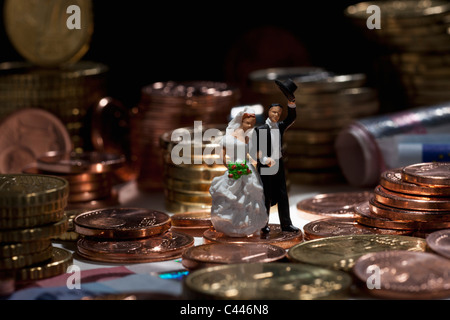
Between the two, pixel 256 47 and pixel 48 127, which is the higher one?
pixel 256 47

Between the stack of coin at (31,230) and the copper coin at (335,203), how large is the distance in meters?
0.98

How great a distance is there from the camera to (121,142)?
3.84m

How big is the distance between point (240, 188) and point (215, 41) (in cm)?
179

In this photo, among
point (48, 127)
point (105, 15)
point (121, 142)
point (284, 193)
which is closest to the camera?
point (284, 193)

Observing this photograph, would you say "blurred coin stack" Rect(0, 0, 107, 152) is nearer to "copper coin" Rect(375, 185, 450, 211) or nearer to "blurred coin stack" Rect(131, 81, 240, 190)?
"blurred coin stack" Rect(131, 81, 240, 190)

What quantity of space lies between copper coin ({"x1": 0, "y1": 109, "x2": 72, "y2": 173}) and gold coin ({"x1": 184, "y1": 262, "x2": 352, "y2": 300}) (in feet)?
4.72

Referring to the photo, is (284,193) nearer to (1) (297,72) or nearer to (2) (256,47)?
(1) (297,72)

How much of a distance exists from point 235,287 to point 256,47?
7.45ft

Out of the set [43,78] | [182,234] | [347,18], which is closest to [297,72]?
[347,18]

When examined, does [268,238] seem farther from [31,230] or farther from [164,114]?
[164,114]

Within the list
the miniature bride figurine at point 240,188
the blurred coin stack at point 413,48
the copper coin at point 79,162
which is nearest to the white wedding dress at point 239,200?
the miniature bride figurine at point 240,188

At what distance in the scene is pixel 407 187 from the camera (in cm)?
280

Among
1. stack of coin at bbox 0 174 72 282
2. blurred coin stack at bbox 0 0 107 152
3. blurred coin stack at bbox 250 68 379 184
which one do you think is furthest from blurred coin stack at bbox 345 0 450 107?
stack of coin at bbox 0 174 72 282
